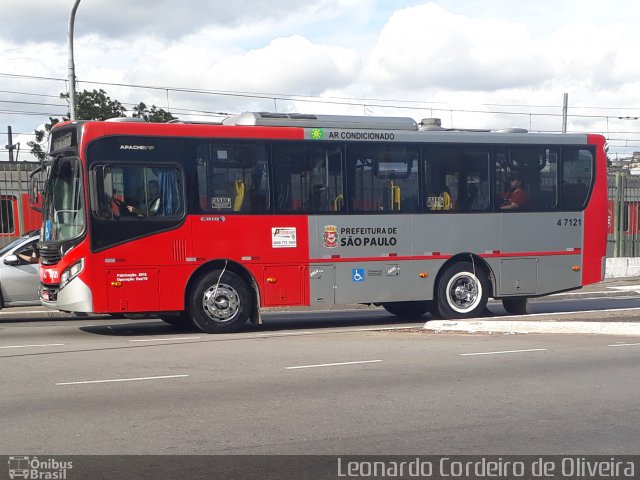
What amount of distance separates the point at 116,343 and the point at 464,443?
7.36 metres

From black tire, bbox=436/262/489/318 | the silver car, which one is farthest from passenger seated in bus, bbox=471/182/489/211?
the silver car

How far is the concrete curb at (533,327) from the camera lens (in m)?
14.0

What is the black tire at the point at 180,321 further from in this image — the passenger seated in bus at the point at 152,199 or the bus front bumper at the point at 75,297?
the passenger seated in bus at the point at 152,199

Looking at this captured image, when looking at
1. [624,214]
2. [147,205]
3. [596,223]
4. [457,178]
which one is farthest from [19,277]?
[624,214]

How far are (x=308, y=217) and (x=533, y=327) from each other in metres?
4.25

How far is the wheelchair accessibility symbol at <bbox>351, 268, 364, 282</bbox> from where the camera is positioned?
1493 centimetres

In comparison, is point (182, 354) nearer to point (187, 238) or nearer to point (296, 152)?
point (187, 238)

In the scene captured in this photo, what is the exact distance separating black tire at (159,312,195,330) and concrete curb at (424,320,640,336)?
4477 mm

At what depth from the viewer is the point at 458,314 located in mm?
16000

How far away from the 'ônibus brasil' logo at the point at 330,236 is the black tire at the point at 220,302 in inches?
63.9

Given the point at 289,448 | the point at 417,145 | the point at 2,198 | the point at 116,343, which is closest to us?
the point at 289,448

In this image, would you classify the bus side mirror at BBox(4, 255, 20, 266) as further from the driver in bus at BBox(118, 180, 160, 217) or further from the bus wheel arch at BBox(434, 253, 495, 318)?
the bus wheel arch at BBox(434, 253, 495, 318)

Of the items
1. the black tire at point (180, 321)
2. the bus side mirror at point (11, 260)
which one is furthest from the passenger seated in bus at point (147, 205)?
the bus side mirror at point (11, 260)

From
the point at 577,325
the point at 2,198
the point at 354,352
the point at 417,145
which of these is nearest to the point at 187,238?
the point at 354,352
